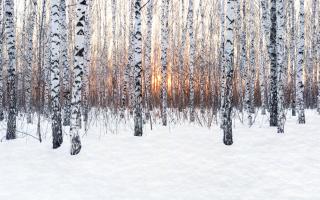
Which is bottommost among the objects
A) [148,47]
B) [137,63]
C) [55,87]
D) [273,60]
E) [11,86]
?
[55,87]

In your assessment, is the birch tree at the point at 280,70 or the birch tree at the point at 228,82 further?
the birch tree at the point at 280,70

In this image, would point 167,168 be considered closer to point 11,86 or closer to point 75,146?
point 75,146

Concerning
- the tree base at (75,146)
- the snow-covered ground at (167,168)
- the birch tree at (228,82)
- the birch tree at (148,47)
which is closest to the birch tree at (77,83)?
the tree base at (75,146)

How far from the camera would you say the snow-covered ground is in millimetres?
5395

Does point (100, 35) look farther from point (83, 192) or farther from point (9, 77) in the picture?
point (83, 192)

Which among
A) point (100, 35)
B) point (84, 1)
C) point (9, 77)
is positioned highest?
point (100, 35)

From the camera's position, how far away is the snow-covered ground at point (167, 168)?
5.39 m

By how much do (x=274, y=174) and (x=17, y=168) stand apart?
4.80m

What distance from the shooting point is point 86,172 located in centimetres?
634

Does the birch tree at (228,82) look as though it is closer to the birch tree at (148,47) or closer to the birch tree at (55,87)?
the birch tree at (55,87)

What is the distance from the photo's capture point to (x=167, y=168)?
6582 millimetres

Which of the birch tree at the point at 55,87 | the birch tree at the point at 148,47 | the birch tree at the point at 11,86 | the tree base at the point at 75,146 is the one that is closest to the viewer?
the tree base at the point at 75,146

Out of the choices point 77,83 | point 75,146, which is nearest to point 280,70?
point 77,83

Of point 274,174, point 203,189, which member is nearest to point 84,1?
point 203,189
